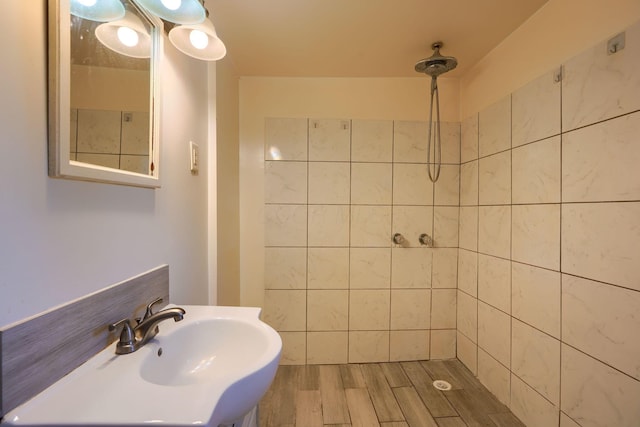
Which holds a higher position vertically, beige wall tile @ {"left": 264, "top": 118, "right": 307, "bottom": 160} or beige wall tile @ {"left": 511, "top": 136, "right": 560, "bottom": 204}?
beige wall tile @ {"left": 264, "top": 118, "right": 307, "bottom": 160}

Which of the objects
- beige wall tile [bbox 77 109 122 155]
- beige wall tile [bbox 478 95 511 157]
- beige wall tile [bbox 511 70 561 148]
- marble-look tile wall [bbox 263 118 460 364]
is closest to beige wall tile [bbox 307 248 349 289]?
marble-look tile wall [bbox 263 118 460 364]

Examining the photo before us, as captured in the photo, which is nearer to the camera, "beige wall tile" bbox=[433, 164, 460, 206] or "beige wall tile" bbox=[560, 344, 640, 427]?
"beige wall tile" bbox=[560, 344, 640, 427]

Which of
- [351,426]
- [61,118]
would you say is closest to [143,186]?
[61,118]

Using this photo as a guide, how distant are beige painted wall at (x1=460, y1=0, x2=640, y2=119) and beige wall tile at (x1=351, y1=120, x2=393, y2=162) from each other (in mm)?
584

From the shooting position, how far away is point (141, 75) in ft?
→ 2.73

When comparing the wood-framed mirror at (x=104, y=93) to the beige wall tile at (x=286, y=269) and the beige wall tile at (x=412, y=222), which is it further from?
the beige wall tile at (x=412, y=222)

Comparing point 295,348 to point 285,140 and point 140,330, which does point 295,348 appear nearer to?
point 140,330

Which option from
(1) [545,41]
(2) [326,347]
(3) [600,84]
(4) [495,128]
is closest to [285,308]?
(2) [326,347]

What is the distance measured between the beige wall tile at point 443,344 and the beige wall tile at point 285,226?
3.78ft

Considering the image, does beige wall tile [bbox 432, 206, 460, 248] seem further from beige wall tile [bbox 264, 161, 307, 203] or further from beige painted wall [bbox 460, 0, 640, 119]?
beige wall tile [bbox 264, 161, 307, 203]

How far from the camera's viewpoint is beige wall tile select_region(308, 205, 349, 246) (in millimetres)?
1804

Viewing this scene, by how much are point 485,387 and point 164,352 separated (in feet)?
5.92

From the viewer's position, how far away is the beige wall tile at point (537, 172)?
3.78ft

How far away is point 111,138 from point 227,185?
2.82 feet
